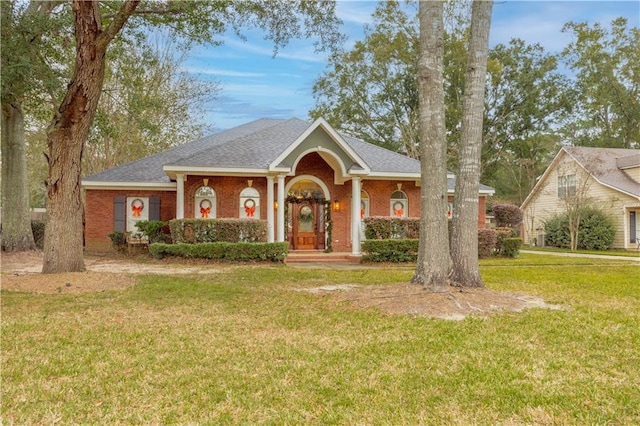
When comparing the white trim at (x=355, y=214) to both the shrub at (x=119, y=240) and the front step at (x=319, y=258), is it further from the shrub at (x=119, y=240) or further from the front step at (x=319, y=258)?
the shrub at (x=119, y=240)

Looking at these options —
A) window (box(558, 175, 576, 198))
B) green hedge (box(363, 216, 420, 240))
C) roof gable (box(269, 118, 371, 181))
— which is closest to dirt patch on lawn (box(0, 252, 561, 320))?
roof gable (box(269, 118, 371, 181))

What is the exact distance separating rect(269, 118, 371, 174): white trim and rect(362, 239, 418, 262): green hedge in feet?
9.50

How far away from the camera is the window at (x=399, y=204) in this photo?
1889 cm

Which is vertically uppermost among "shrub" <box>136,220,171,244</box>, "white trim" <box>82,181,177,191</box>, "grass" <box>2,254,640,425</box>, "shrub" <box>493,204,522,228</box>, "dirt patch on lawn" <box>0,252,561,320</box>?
"white trim" <box>82,181,177,191</box>

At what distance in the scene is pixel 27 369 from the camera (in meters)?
4.05

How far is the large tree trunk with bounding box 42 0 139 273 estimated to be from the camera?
353 inches

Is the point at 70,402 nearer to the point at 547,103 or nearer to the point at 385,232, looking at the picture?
the point at 385,232

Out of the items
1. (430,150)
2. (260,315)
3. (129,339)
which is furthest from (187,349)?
(430,150)

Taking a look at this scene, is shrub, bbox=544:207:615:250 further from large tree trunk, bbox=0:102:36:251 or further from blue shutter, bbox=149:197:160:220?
large tree trunk, bbox=0:102:36:251

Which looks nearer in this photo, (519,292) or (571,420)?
(571,420)

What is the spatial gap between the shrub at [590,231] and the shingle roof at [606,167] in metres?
1.87

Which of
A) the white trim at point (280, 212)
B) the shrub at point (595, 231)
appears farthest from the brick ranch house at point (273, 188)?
the shrub at point (595, 231)

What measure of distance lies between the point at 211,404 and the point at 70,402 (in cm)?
108

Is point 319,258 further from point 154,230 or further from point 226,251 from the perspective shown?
point 154,230
